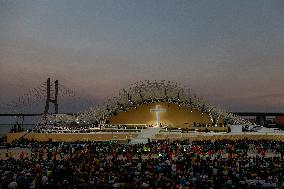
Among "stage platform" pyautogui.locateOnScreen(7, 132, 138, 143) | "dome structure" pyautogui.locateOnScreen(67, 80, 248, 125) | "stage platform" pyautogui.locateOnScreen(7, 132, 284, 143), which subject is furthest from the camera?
"dome structure" pyautogui.locateOnScreen(67, 80, 248, 125)

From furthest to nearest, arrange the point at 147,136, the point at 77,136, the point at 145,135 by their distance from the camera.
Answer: the point at 77,136
the point at 145,135
the point at 147,136

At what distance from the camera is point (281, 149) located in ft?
112

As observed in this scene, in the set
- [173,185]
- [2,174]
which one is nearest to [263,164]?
[173,185]

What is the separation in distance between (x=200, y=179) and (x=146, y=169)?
4.16 meters

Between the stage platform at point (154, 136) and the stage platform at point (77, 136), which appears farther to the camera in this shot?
the stage platform at point (77, 136)

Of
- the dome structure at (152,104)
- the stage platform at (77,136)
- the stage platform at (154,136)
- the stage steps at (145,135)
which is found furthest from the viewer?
the dome structure at (152,104)

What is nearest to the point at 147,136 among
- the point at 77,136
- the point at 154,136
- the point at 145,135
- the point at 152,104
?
the point at 145,135

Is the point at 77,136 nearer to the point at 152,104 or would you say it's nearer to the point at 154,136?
the point at 154,136

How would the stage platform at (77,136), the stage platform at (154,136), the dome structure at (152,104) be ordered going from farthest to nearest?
1. the dome structure at (152,104)
2. the stage platform at (77,136)
3. the stage platform at (154,136)

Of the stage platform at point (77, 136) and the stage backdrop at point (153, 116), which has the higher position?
the stage backdrop at point (153, 116)

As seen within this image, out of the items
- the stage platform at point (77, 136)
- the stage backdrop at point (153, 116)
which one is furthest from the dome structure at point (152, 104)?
the stage platform at point (77, 136)

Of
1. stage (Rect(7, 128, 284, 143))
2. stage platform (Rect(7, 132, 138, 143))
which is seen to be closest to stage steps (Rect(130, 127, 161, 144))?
stage (Rect(7, 128, 284, 143))

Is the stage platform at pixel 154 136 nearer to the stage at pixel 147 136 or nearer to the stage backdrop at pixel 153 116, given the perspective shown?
the stage at pixel 147 136

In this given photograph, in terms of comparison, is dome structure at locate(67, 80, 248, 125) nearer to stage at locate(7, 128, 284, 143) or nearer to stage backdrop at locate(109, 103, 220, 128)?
stage backdrop at locate(109, 103, 220, 128)
